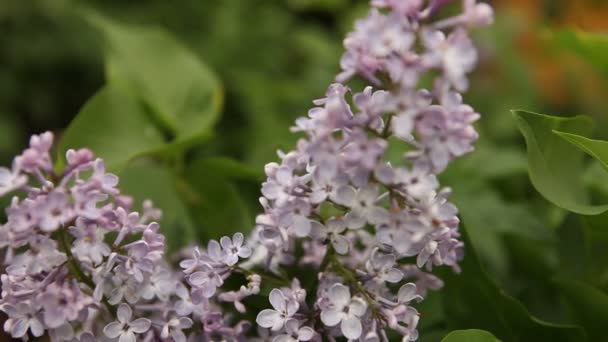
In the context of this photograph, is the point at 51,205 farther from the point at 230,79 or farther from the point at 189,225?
the point at 230,79

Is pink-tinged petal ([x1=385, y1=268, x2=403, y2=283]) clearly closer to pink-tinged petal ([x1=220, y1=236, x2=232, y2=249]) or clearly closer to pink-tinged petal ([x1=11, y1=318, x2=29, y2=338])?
pink-tinged petal ([x1=220, y1=236, x2=232, y2=249])

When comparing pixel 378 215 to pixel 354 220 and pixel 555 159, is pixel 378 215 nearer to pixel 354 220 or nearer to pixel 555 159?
pixel 354 220

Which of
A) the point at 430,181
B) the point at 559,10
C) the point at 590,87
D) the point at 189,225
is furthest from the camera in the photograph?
the point at 559,10

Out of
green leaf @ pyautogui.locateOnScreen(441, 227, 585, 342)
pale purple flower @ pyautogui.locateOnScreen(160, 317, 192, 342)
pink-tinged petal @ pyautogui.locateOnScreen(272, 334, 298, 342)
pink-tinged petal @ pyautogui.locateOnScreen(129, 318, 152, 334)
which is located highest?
pink-tinged petal @ pyautogui.locateOnScreen(272, 334, 298, 342)

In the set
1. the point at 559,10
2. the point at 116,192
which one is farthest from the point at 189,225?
the point at 559,10

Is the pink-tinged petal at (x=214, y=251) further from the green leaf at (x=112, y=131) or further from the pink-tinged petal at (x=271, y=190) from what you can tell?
the green leaf at (x=112, y=131)

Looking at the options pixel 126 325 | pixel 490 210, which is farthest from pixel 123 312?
pixel 490 210

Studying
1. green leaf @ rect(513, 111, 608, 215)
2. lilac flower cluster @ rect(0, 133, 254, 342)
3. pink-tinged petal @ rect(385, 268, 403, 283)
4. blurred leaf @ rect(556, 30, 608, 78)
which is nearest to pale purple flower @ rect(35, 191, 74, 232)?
lilac flower cluster @ rect(0, 133, 254, 342)
